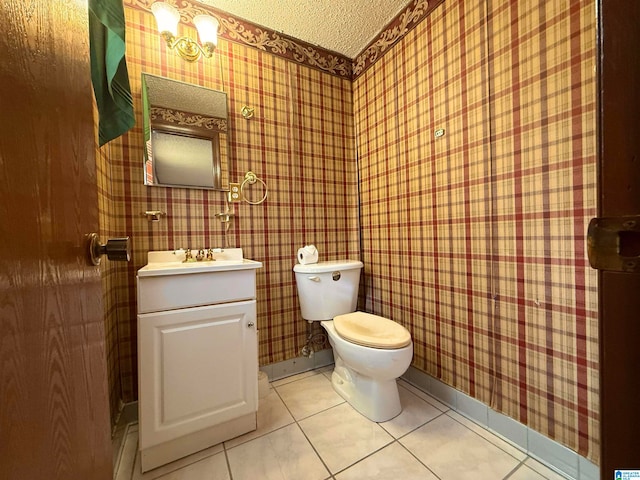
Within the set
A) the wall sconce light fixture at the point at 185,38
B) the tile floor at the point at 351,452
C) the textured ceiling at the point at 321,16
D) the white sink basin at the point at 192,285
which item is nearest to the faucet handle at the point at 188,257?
the white sink basin at the point at 192,285

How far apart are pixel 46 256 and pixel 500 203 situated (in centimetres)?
142

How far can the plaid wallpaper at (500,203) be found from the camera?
910 mm

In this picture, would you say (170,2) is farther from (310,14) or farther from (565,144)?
(565,144)

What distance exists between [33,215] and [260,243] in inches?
51.2

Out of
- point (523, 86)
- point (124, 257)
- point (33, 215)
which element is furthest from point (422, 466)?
point (523, 86)

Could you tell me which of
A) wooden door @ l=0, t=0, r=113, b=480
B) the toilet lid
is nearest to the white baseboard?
the toilet lid

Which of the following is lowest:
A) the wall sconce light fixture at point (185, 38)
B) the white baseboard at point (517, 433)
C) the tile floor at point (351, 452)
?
the tile floor at point (351, 452)

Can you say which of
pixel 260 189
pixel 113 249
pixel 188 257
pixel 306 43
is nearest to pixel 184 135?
pixel 260 189

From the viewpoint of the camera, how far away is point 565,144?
3.06 feet

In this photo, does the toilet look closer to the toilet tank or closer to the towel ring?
the toilet tank

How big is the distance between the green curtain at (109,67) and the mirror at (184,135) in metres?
0.35

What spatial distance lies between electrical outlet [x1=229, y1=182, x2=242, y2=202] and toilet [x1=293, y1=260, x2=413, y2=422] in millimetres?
560

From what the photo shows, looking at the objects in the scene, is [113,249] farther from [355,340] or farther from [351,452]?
[351,452]

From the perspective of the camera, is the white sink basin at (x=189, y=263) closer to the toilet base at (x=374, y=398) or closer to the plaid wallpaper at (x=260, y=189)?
the plaid wallpaper at (x=260, y=189)
